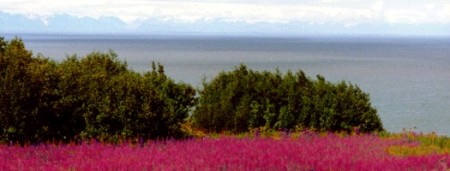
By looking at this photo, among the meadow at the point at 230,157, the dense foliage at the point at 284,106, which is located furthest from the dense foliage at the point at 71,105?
the dense foliage at the point at 284,106

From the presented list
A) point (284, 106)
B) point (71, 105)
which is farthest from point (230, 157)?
point (284, 106)

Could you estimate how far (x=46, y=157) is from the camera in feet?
35.3

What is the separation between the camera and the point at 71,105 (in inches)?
634

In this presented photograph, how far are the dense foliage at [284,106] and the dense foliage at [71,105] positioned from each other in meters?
5.26

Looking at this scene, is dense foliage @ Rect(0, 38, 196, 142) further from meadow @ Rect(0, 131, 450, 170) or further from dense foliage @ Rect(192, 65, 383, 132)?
dense foliage @ Rect(192, 65, 383, 132)

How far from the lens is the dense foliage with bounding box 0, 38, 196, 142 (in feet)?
51.1

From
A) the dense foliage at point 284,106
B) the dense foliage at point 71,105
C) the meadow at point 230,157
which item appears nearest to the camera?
the meadow at point 230,157

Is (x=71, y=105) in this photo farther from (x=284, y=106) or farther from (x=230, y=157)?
(x=284, y=106)

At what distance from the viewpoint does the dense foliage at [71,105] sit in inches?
613

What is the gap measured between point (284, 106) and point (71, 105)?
7814 mm

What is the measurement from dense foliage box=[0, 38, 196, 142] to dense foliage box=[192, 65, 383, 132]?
526cm

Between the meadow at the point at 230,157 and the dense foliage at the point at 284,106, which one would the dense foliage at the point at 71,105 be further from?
the dense foliage at the point at 284,106

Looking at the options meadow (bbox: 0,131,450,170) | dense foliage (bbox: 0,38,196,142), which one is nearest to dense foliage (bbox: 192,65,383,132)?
dense foliage (bbox: 0,38,196,142)

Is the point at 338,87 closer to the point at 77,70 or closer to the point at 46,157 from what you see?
the point at 77,70
